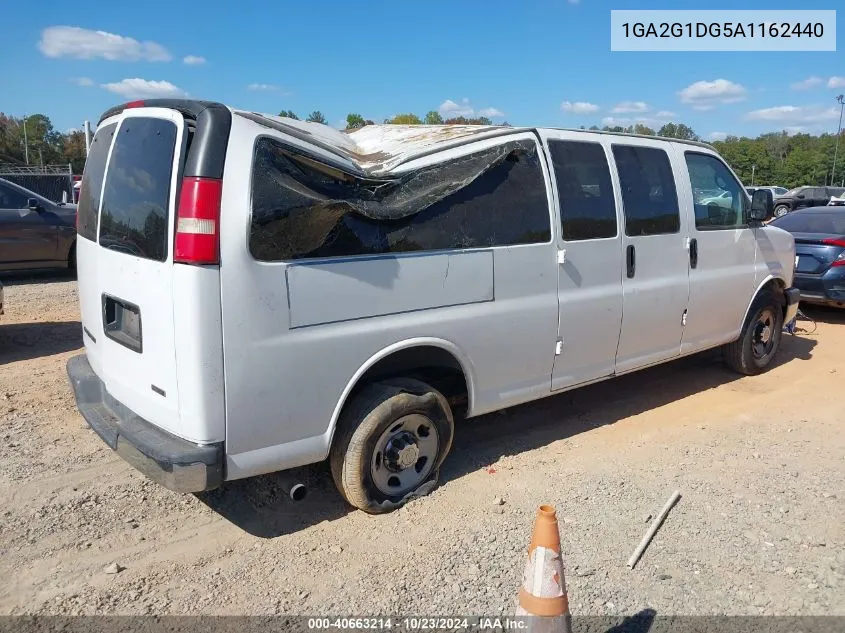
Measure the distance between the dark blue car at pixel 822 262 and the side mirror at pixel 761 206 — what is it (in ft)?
11.9

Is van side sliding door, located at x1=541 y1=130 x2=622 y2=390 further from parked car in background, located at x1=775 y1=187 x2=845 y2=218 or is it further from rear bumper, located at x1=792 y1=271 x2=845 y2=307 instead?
parked car in background, located at x1=775 y1=187 x2=845 y2=218

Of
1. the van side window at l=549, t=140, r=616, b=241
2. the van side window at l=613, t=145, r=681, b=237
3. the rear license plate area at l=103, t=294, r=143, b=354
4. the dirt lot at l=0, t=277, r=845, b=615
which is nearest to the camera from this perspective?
the dirt lot at l=0, t=277, r=845, b=615

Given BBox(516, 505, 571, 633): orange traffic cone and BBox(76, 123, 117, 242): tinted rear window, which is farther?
BBox(76, 123, 117, 242): tinted rear window

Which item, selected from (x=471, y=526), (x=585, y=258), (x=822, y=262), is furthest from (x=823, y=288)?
(x=471, y=526)

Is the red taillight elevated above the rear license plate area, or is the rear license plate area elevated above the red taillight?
the red taillight

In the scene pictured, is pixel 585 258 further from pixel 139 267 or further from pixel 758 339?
pixel 758 339

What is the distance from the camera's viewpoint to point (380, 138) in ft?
15.8

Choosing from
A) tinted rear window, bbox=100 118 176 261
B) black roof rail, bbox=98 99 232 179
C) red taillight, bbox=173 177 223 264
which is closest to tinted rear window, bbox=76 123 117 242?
tinted rear window, bbox=100 118 176 261

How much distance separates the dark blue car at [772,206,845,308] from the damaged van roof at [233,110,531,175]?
653 cm

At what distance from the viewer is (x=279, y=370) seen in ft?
10.8

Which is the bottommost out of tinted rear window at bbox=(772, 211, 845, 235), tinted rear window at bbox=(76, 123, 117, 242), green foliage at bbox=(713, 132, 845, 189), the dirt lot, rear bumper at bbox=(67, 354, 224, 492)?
the dirt lot

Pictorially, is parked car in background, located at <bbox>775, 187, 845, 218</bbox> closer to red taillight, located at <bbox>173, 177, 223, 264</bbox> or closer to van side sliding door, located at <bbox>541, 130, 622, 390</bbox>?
van side sliding door, located at <bbox>541, 130, 622, 390</bbox>

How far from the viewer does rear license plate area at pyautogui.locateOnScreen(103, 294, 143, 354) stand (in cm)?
342

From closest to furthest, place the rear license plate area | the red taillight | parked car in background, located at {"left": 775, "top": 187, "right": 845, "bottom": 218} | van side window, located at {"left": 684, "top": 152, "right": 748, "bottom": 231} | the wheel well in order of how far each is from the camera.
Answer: the red taillight → the rear license plate area → the wheel well → van side window, located at {"left": 684, "top": 152, "right": 748, "bottom": 231} → parked car in background, located at {"left": 775, "top": 187, "right": 845, "bottom": 218}
